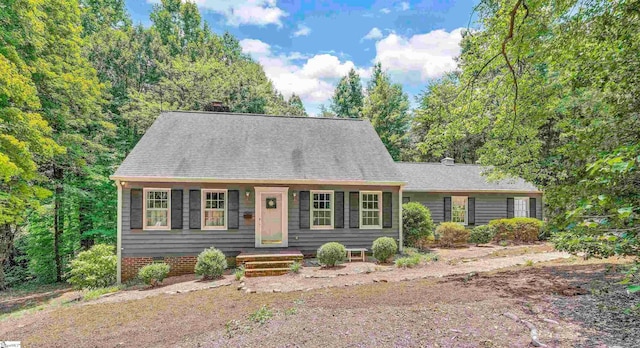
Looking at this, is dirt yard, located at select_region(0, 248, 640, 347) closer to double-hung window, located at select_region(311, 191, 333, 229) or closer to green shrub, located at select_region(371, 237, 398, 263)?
green shrub, located at select_region(371, 237, 398, 263)

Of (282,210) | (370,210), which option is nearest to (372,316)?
→ (282,210)

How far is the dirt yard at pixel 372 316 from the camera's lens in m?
4.19

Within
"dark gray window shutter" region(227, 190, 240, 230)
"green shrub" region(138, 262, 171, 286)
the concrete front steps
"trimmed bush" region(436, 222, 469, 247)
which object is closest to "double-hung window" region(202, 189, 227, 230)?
"dark gray window shutter" region(227, 190, 240, 230)

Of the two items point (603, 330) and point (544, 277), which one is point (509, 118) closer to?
point (544, 277)

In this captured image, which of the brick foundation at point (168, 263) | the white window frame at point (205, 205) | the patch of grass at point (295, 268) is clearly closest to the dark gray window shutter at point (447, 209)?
the patch of grass at point (295, 268)

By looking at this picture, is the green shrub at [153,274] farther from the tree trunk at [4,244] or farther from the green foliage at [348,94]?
the green foliage at [348,94]

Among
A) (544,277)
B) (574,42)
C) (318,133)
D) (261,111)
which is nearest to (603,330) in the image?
(544,277)

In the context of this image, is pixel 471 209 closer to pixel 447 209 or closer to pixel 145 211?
pixel 447 209

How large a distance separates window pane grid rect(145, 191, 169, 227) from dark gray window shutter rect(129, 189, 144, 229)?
0.19m

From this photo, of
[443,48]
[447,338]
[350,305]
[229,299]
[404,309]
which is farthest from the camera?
[443,48]

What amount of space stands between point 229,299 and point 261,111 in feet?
56.1

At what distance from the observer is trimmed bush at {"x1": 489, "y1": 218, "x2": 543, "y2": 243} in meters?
14.6

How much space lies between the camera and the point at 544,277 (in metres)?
7.34

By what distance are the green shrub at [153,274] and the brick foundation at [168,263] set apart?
954mm
